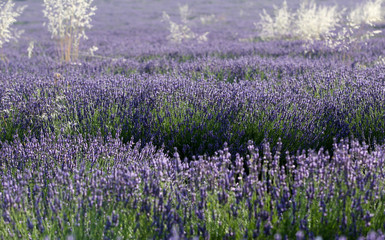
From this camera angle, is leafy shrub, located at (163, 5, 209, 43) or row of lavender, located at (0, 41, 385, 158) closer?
row of lavender, located at (0, 41, 385, 158)

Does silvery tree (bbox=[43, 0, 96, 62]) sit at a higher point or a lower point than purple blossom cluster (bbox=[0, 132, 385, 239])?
higher

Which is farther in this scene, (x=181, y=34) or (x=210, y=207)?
(x=181, y=34)

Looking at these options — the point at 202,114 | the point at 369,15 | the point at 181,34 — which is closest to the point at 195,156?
the point at 202,114

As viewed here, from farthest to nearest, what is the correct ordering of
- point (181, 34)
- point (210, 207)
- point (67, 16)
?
point (181, 34)
point (67, 16)
point (210, 207)

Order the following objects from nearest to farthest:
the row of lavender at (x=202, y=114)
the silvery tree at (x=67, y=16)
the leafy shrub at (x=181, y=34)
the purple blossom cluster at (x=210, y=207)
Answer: the purple blossom cluster at (x=210, y=207), the row of lavender at (x=202, y=114), the silvery tree at (x=67, y=16), the leafy shrub at (x=181, y=34)

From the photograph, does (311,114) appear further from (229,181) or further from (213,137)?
(229,181)

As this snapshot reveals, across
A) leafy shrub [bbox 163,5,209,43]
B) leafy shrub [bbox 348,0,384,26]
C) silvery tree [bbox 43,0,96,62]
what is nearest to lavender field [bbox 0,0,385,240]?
silvery tree [bbox 43,0,96,62]

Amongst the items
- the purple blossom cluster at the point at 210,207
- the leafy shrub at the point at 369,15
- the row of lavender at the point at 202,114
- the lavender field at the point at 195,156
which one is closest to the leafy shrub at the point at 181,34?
the leafy shrub at the point at 369,15

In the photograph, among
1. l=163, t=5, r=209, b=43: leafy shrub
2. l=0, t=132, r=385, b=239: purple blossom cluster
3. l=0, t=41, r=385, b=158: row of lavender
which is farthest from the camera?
l=163, t=5, r=209, b=43: leafy shrub

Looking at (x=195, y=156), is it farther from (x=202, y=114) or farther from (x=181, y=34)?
(x=181, y=34)

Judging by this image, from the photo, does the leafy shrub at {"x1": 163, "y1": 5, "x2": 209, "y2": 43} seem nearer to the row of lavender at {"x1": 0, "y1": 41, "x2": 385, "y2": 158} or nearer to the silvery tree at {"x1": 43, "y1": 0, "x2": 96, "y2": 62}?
the silvery tree at {"x1": 43, "y1": 0, "x2": 96, "y2": 62}

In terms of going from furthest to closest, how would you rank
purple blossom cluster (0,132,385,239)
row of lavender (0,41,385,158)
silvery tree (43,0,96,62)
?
silvery tree (43,0,96,62)
row of lavender (0,41,385,158)
purple blossom cluster (0,132,385,239)

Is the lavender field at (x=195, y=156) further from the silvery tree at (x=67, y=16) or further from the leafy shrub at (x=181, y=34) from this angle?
the leafy shrub at (x=181, y=34)

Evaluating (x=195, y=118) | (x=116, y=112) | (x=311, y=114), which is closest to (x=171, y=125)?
→ (x=195, y=118)
